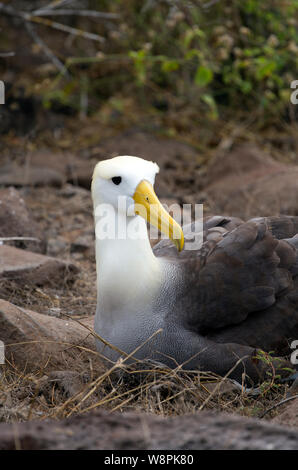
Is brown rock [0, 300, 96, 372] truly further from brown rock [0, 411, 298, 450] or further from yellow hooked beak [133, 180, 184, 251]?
brown rock [0, 411, 298, 450]

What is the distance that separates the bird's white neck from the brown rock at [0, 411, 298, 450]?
1.18 meters

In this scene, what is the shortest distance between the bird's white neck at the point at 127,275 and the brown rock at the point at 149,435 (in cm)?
118

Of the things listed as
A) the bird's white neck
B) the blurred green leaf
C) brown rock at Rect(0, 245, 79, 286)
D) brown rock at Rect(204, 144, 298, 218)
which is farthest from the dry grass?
the blurred green leaf

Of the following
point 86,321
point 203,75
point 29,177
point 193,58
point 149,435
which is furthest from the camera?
point 193,58

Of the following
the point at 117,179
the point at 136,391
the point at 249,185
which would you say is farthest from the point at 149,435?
the point at 249,185

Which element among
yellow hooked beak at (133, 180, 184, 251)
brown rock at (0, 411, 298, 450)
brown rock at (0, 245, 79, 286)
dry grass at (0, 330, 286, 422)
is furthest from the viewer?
brown rock at (0, 245, 79, 286)

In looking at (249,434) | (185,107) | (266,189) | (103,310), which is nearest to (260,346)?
(103,310)

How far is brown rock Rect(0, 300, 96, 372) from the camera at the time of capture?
132 inches

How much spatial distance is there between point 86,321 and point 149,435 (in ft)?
6.74

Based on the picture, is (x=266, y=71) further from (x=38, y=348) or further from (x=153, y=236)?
(x=38, y=348)

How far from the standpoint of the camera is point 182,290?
3.29 metres

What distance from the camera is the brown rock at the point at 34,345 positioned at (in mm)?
3363

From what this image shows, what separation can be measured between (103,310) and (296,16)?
547 centimetres

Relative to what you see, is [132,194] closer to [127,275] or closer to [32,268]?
[127,275]
